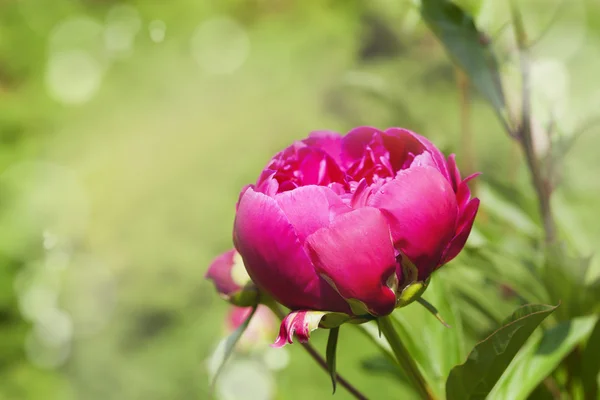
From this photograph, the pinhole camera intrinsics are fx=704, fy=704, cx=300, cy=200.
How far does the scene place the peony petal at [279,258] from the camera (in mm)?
304

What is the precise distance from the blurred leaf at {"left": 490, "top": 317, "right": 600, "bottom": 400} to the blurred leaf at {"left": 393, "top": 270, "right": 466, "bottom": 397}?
0.11 feet

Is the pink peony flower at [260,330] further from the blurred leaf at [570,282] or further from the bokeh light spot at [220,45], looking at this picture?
the bokeh light spot at [220,45]

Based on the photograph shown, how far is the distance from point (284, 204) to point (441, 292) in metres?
0.19

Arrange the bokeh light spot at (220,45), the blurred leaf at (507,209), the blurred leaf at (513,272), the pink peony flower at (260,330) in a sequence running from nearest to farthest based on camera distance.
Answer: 1. the blurred leaf at (513,272)
2. the blurred leaf at (507,209)
3. the pink peony flower at (260,330)
4. the bokeh light spot at (220,45)

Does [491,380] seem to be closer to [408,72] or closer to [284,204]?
[284,204]

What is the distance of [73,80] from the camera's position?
2.18m

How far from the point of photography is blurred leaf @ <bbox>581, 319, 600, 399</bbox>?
1.52ft

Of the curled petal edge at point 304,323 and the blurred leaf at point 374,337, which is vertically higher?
A: the curled petal edge at point 304,323

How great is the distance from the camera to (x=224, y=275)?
1.25ft

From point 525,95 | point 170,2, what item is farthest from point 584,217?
point 170,2

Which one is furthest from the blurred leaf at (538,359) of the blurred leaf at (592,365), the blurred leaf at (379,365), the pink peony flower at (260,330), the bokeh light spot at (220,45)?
the bokeh light spot at (220,45)

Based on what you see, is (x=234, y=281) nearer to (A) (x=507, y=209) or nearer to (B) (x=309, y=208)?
(B) (x=309, y=208)

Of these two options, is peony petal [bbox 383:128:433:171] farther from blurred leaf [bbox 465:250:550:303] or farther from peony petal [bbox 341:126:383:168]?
blurred leaf [bbox 465:250:550:303]

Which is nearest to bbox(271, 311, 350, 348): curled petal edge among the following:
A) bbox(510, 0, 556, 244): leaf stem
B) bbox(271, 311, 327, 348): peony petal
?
bbox(271, 311, 327, 348): peony petal
